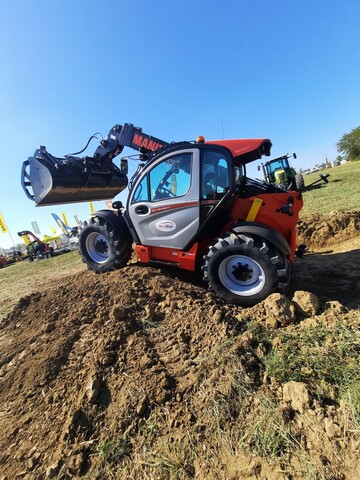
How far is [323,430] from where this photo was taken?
6.65ft

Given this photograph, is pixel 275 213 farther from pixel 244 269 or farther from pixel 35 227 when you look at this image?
pixel 35 227

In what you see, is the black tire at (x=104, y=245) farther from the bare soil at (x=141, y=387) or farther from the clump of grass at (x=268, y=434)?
the clump of grass at (x=268, y=434)

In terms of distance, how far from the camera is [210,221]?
165 inches

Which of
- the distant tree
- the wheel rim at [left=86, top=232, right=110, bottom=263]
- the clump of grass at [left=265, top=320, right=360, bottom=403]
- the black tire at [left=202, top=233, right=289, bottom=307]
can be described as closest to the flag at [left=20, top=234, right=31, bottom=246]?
the wheel rim at [left=86, top=232, right=110, bottom=263]

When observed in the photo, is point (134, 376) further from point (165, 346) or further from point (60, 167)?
point (60, 167)

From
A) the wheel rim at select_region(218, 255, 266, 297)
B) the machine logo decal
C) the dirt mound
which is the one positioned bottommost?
the dirt mound

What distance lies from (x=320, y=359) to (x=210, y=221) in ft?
7.62

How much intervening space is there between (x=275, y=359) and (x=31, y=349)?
9.94 ft

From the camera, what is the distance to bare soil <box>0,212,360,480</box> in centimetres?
204

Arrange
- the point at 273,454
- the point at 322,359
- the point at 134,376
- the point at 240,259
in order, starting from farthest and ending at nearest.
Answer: the point at 240,259 < the point at 134,376 < the point at 322,359 < the point at 273,454

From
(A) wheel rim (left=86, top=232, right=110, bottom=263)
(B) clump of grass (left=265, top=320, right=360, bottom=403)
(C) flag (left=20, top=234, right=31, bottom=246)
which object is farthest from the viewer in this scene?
(C) flag (left=20, top=234, right=31, bottom=246)

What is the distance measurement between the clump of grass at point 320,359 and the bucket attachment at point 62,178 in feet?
17.7

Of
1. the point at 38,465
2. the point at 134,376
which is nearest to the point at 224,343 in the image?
the point at 134,376

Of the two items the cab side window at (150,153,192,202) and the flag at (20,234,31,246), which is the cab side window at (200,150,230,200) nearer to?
the cab side window at (150,153,192,202)
